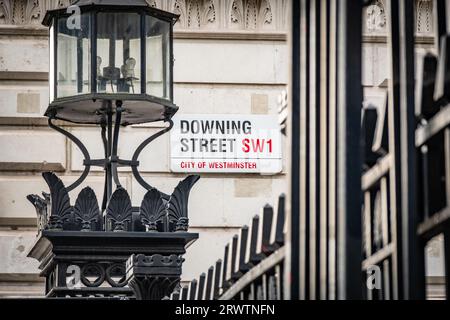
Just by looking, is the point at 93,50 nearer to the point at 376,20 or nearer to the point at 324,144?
the point at 324,144

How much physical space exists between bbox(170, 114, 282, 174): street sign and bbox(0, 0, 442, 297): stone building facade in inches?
3.8

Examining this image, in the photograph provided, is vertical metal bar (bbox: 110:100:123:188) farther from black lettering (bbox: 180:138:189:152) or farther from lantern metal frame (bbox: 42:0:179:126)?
black lettering (bbox: 180:138:189:152)

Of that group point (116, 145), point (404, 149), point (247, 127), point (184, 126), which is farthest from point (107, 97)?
point (247, 127)

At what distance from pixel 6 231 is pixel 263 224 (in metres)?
10.3

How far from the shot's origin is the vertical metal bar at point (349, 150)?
3176mm

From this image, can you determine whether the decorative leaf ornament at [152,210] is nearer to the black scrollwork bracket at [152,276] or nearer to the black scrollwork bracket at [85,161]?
the black scrollwork bracket at [85,161]

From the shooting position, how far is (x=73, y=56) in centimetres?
788

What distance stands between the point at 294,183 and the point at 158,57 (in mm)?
4385

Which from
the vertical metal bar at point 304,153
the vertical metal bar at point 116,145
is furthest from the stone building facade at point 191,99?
the vertical metal bar at point 304,153

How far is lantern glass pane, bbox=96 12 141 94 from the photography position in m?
7.58

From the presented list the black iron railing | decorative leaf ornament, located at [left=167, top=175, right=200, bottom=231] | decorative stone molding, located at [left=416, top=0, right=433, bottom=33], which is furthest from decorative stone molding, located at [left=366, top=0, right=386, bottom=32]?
the black iron railing

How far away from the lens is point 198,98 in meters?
14.7
